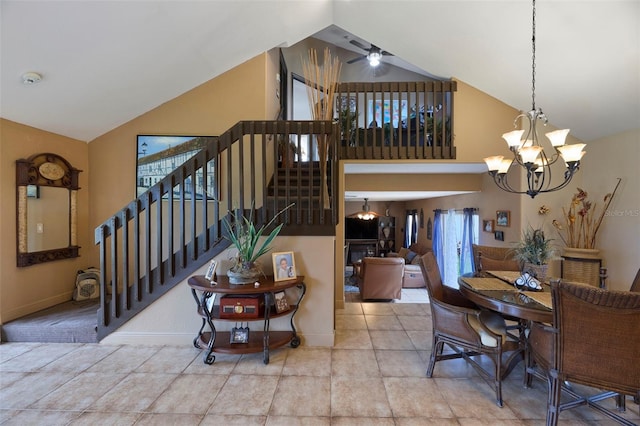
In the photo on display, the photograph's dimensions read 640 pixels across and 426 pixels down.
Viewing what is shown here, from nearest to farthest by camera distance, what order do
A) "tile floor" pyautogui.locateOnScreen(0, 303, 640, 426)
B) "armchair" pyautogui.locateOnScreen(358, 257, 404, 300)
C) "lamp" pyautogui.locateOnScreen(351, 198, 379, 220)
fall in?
"tile floor" pyautogui.locateOnScreen(0, 303, 640, 426)
"armchair" pyautogui.locateOnScreen(358, 257, 404, 300)
"lamp" pyautogui.locateOnScreen(351, 198, 379, 220)

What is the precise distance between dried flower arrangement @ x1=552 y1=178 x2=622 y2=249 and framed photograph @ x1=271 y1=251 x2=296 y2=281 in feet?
13.3

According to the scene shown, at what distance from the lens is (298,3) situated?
11.8 feet

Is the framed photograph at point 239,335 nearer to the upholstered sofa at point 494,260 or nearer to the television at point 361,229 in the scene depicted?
the upholstered sofa at point 494,260

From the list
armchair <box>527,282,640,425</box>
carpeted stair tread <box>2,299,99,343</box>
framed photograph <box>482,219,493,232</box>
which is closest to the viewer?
armchair <box>527,282,640,425</box>

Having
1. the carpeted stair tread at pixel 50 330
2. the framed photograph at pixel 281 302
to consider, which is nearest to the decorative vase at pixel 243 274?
the framed photograph at pixel 281 302

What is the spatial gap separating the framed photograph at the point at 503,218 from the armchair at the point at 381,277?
76.2 inches

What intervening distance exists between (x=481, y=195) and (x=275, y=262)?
4.60 meters

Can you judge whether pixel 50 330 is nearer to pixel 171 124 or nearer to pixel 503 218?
pixel 171 124

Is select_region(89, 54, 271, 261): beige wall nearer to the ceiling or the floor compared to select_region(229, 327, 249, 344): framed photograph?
nearer to the ceiling

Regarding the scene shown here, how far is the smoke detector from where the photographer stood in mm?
2779

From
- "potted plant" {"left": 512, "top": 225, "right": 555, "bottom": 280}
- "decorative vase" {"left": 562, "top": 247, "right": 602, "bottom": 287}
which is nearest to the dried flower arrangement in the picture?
"decorative vase" {"left": 562, "top": 247, "right": 602, "bottom": 287}

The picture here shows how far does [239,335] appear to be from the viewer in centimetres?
288

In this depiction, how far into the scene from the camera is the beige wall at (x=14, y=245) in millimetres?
3133

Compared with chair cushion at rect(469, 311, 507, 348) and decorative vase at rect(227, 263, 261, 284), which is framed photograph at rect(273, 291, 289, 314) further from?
chair cushion at rect(469, 311, 507, 348)
